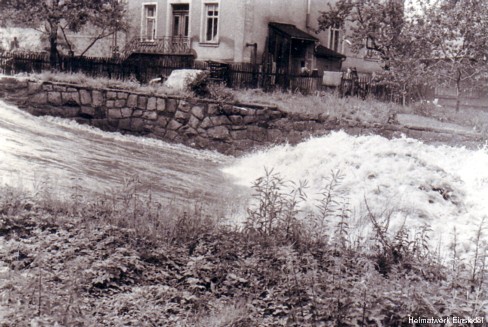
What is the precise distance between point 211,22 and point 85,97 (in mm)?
8442

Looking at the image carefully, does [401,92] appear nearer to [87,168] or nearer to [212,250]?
[87,168]

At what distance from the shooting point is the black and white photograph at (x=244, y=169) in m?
4.54

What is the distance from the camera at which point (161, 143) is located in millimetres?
15391

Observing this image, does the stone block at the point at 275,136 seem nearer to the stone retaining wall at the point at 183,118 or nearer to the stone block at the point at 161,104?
the stone retaining wall at the point at 183,118

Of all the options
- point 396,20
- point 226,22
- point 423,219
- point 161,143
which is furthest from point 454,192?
point 226,22

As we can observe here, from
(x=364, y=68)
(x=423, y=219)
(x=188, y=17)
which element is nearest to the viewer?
(x=423, y=219)

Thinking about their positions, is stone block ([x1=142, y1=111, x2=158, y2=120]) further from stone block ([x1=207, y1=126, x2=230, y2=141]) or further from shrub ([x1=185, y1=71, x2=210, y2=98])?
stone block ([x1=207, y1=126, x2=230, y2=141])

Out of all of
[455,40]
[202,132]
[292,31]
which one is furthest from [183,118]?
[292,31]

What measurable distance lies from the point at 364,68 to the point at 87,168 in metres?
20.8

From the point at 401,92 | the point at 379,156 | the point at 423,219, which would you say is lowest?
the point at 423,219

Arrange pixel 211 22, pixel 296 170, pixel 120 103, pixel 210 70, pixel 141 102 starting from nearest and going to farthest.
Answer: pixel 296 170 < pixel 141 102 < pixel 120 103 < pixel 210 70 < pixel 211 22

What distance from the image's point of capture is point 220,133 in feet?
48.9

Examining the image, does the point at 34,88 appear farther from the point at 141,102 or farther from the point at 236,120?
the point at 236,120

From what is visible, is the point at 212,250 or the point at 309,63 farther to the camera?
the point at 309,63
